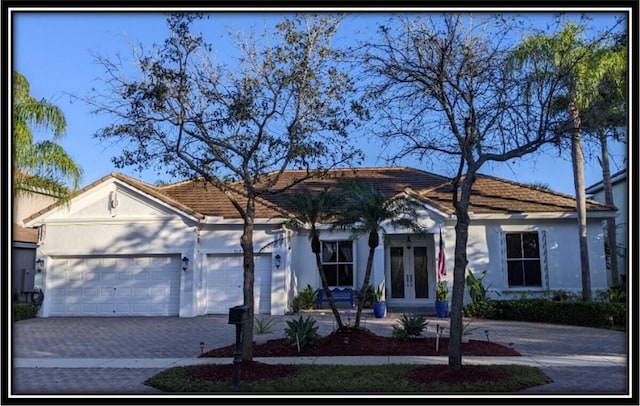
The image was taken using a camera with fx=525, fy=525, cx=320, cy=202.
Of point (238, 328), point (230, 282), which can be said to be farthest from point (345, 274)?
point (238, 328)

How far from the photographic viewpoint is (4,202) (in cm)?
606

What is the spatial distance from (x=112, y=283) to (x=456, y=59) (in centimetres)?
1429

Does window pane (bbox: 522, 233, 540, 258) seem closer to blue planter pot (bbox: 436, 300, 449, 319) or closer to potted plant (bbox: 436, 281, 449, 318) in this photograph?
potted plant (bbox: 436, 281, 449, 318)

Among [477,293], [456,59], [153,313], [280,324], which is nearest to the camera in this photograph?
[456,59]

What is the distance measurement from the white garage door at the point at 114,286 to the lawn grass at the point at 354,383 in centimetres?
981

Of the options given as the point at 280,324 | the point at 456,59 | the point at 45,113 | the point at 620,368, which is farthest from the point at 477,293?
the point at 45,113

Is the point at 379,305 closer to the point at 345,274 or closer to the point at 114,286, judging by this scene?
the point at 345,274

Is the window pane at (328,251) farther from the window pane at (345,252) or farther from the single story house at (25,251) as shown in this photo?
the single story house at (25,251)

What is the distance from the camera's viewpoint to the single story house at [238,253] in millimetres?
17703

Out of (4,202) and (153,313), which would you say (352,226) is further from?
(153,313)

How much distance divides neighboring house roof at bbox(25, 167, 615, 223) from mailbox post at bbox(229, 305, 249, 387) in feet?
27.7

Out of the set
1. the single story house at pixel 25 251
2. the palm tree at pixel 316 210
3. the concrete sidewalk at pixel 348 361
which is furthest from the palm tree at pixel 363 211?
the single story house at pixel 25 251

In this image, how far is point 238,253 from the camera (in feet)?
59.3

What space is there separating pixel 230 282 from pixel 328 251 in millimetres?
3652
